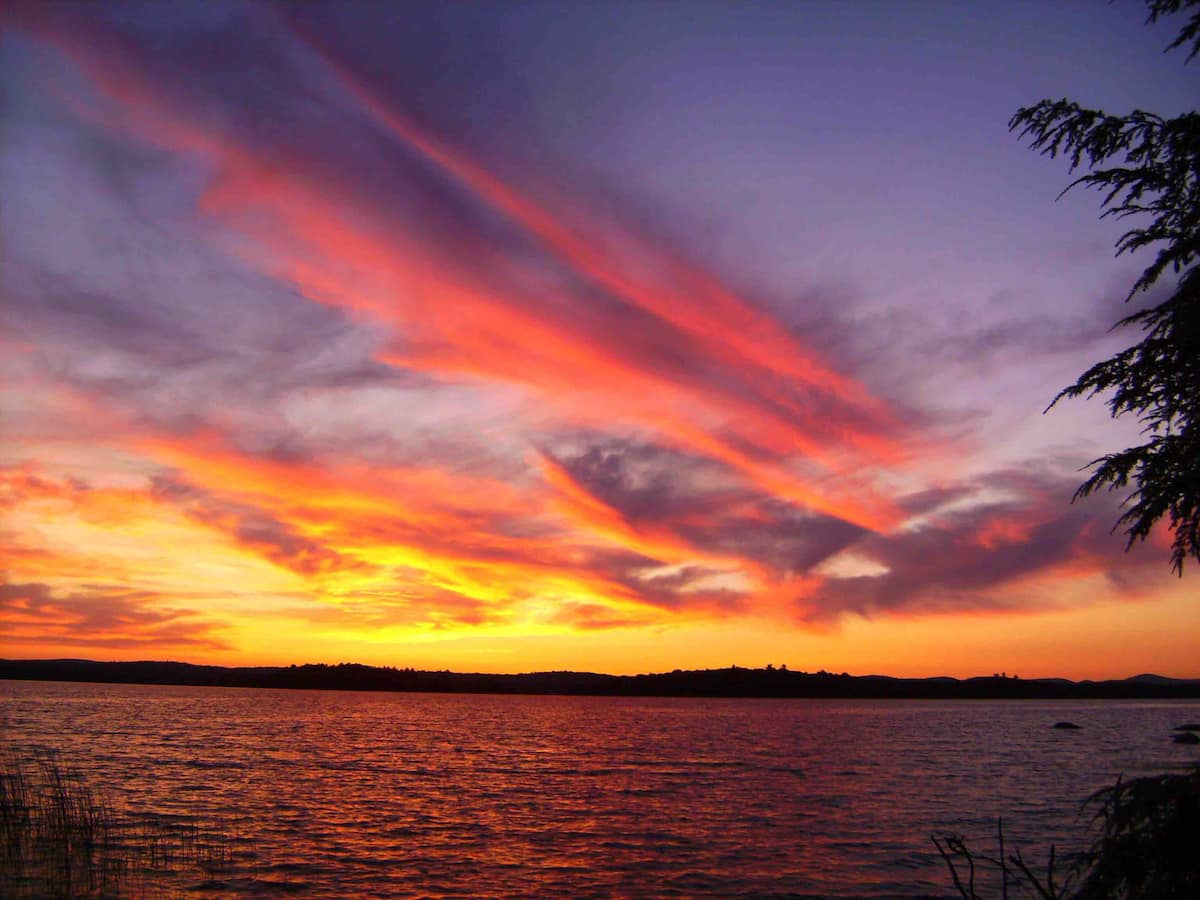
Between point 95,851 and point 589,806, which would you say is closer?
point 95,851

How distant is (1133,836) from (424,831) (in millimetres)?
31494

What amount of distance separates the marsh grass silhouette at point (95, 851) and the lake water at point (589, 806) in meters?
1.67

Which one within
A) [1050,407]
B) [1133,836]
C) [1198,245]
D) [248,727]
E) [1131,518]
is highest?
[1198,245]

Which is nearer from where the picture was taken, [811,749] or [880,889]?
[880,889]

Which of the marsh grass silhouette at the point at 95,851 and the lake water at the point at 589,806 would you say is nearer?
the marsh grass silhouette at the point at 95,851

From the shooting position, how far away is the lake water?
27.5 meters

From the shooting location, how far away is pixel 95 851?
27.3 metres

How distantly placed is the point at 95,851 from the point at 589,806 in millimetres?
24432

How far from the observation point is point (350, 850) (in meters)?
30.9

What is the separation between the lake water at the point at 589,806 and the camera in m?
27.5

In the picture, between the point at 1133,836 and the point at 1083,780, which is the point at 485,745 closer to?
the point at 1083,780

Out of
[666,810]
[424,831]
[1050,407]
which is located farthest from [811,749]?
[1050,407]

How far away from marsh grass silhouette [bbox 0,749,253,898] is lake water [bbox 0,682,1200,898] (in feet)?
5.48

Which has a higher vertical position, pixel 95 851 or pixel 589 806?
pixel 95 851
